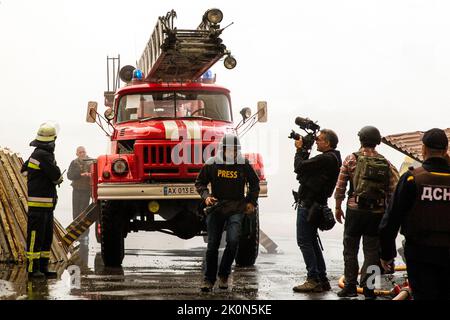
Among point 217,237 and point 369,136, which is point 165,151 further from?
point 369,136

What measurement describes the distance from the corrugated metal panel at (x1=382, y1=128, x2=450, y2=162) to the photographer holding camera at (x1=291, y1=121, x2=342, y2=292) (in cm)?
124

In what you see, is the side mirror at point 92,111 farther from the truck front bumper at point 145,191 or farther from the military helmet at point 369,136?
the military helmet at point 369,136

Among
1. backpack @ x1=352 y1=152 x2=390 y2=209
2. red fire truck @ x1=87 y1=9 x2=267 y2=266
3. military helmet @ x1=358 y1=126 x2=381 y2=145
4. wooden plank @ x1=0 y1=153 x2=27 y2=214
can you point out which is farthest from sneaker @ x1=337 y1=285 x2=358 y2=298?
wooden plank @ x1=0 y1=153 x2=27 y2=214

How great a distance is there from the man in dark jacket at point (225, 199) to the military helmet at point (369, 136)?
156 cm

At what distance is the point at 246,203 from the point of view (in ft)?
37.4

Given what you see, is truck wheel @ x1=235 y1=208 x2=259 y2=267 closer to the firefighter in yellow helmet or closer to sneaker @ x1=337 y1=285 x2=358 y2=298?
the firefighter in yellow helmet

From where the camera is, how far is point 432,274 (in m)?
7.18

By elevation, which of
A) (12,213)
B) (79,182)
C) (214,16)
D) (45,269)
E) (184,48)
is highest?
(214,16)

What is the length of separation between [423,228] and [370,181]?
321cm

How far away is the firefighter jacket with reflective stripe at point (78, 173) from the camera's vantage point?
22.7 meters

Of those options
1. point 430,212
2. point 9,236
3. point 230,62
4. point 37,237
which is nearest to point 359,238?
point 430,212

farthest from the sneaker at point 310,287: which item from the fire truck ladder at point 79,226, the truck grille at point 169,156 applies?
the fire truck ladder at point 79,226
